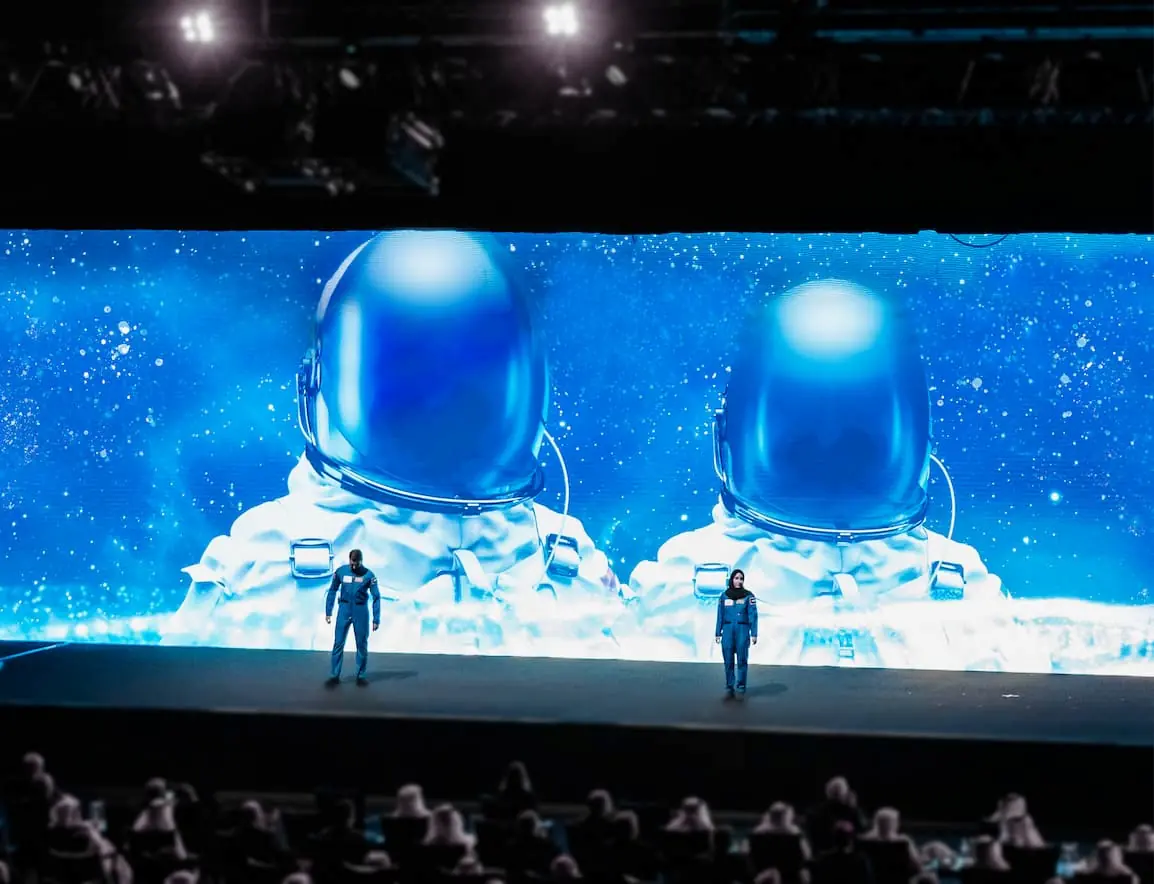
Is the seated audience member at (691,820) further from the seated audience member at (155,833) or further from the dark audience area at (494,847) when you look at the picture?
the seated audience member at (155,833)

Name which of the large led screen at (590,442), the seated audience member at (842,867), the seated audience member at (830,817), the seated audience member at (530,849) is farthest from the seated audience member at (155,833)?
the large led screen at (590,442)

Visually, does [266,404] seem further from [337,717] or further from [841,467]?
[841,467]

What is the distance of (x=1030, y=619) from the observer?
10.8 metres

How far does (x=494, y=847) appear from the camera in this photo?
6.14m

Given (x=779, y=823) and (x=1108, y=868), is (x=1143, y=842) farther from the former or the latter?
(x=779, y=823)

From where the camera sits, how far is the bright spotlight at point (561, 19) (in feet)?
26.6

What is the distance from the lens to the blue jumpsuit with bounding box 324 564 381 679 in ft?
32.9

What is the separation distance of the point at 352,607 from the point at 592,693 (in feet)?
6.18

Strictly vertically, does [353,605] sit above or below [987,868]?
above

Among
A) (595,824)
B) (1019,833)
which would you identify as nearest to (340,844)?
(595,824)

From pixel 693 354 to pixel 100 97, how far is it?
15.4 feet

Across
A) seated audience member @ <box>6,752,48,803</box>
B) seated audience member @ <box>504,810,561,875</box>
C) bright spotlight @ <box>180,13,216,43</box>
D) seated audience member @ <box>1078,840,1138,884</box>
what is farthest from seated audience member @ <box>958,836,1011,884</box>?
bright spotlight @ <box>180,13,216,43</box>

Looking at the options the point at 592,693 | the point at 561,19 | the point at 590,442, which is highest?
the point at 561,19

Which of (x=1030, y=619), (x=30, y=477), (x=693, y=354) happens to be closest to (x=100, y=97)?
(x=30, y=477)
